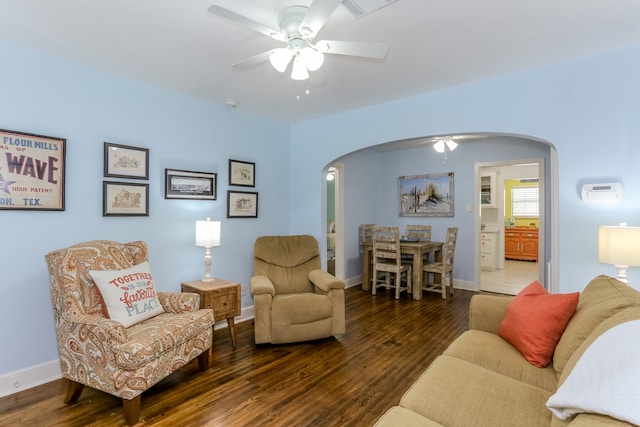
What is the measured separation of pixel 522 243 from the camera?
28.2ft

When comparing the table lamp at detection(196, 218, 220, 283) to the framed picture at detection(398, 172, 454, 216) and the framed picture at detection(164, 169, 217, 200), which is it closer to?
the framed picture at detection(164, 169, 217, 200)

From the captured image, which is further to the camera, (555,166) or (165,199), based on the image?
(165,199)

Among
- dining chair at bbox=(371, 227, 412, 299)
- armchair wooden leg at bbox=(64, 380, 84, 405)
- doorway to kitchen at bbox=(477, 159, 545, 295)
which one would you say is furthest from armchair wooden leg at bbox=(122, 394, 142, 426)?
doorway to kitchen at bbox=(477, 159, 545, 295)

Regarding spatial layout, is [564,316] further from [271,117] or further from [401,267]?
[271,117]

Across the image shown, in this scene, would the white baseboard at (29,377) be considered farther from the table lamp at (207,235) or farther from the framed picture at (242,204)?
the framed picture at (242,204)

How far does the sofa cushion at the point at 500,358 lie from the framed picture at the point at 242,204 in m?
2.67

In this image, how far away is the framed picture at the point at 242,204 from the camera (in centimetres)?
375

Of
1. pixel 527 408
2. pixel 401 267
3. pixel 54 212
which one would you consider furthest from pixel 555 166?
pixel 54 212

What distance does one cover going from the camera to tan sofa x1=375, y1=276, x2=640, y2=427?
1255 mm

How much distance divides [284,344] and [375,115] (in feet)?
8.38

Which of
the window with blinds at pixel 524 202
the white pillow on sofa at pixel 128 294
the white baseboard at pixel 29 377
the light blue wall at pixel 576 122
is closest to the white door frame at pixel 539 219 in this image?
the light blue wall at pixel 576 122

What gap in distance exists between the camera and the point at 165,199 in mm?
3207

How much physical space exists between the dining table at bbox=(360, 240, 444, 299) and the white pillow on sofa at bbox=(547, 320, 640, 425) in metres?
3.69

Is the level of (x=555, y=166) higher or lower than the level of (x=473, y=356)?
higher
